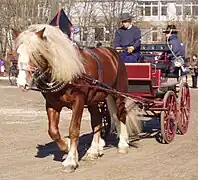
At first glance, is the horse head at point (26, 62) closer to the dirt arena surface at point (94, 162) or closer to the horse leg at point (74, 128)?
the horse leg at point (74, 128)

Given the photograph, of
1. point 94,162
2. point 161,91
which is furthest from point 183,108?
point 94,162

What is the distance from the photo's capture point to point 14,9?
4284cm

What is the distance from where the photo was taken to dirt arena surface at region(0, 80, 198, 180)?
707 centimetres

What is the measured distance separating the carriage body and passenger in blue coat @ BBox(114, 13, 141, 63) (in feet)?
0.77

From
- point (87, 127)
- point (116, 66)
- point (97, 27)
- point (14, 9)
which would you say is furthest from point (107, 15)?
point (116, 66)

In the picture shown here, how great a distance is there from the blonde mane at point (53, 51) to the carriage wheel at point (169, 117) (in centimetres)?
249

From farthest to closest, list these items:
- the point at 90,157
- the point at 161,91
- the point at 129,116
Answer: the point at 161,91 → the point at 129,116 → the point at 90,157

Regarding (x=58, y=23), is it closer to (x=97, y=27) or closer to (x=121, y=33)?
(x=121, y=33)

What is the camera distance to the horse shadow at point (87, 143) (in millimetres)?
8531

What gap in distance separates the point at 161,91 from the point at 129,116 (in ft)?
3.27

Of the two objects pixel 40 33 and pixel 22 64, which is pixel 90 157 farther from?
pixel 40 33

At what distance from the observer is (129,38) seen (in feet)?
31.2

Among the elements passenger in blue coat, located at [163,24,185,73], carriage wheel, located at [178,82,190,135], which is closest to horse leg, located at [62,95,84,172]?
carriage wheel, located at [178,82,190,135]

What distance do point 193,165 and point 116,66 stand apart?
1956 millimetres
